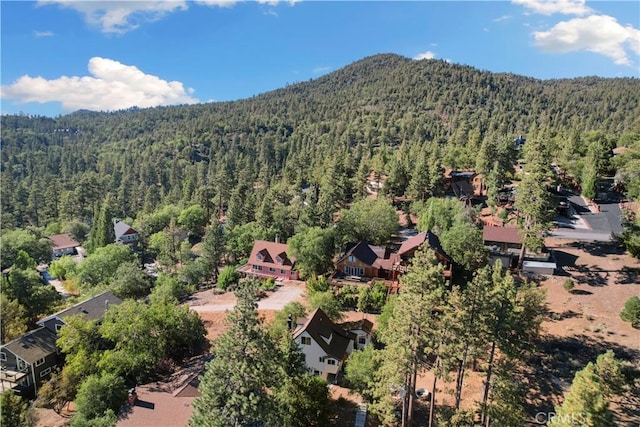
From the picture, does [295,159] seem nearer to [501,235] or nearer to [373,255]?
[373,255]

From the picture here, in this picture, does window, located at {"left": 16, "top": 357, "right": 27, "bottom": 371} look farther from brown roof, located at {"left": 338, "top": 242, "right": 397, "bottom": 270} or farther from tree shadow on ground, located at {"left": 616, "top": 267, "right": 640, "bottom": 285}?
tree shadow on ground, located at {"left": 616, "top": 267, "right": 640, "bottom": 285}

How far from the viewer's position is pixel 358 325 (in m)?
38.8

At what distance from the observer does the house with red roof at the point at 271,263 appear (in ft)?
187

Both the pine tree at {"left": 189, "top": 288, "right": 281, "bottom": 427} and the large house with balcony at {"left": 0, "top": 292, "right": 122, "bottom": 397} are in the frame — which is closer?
the pine tree at {"left": 189, "top": 288, "right": 281, "bottom": 427}

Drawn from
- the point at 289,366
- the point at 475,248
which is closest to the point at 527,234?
the point at 475,248

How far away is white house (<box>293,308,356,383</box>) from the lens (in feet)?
112

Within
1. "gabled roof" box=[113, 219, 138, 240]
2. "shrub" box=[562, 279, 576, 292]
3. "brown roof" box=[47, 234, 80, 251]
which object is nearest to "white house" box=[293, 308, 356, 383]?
"shrub" box=[562, 279, 576, 292]

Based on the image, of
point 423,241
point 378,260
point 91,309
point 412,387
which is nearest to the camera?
point 412,387

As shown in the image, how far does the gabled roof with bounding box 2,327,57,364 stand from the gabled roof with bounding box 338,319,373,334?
29265 mm

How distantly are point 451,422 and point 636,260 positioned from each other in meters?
34.1

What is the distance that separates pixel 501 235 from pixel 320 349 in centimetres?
2718

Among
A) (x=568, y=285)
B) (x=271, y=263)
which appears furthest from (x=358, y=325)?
(x=271, y=263)

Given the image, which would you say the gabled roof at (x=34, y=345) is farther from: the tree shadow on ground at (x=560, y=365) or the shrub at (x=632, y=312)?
the shrub at (x=632, y=312)

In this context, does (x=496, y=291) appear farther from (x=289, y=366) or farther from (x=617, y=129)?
(x=617, y=129)
